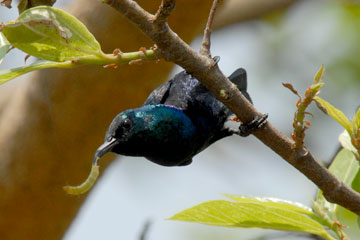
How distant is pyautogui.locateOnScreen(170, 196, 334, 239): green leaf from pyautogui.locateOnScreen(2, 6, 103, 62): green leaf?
1.62ft

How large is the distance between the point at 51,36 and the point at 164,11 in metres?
0.29

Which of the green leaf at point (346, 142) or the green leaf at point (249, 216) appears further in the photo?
the green leaf at point (346, 142)

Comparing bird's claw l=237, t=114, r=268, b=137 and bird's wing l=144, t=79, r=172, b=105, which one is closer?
bird's claw l=237, t=114, r=268, b=137

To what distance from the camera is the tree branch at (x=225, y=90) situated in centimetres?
160

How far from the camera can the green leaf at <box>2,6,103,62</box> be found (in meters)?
1.62

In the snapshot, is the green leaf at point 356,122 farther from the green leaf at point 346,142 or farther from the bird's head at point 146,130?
the bird's head at point 146,130

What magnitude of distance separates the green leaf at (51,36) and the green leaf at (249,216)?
49cm

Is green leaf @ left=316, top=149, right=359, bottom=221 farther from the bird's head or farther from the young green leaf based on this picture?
the bird's head

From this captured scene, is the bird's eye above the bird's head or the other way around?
above

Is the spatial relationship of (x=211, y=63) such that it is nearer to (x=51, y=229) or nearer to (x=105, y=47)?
(x=105, y=47)

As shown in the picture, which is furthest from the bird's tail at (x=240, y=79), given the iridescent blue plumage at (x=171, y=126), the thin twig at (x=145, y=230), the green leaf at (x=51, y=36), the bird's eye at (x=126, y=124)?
the green leaf at (x=51, y=36)

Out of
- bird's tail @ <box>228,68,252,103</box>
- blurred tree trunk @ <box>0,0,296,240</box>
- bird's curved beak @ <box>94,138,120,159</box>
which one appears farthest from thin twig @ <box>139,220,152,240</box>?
blurred tree trunk @ <box>0,0,296,240</box>

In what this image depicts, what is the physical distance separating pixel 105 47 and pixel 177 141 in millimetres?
1092

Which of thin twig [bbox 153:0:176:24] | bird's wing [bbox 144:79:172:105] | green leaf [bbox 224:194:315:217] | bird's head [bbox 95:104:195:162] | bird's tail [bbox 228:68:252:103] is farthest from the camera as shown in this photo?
bird's tail [bbox 228:68:252:103]
